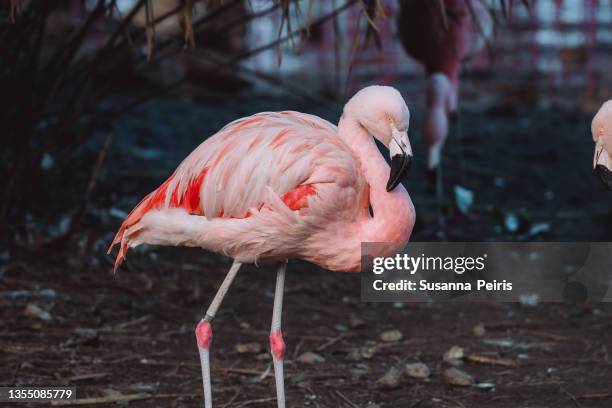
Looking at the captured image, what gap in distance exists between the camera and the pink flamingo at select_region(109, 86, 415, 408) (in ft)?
11.4

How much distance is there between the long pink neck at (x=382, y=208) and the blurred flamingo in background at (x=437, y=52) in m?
3.34

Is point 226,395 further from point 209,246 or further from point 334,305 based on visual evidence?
point 334,305

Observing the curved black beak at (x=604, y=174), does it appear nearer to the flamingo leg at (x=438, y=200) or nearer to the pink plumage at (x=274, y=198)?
the pink plumage at (x=274, y=198)

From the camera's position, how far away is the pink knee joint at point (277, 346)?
3.84 meters

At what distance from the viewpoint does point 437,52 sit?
7250 mm

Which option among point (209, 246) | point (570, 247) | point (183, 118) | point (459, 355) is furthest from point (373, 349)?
point (183, 118)

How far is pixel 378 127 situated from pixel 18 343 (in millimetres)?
2161

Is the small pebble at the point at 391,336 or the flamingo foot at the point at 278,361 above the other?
the small pebble at the point at 391,336

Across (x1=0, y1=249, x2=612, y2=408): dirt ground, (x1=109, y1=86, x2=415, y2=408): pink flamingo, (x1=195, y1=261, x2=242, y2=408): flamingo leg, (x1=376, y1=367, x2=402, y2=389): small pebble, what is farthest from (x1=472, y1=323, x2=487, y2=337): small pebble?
(x1=195, y1=261, x2=242, y2=408): flamingo leg

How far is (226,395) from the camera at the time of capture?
166 inches

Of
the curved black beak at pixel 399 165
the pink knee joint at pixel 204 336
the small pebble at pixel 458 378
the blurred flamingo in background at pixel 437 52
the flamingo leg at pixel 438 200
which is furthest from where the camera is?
the blurred flamingo in background at pixel 437 52

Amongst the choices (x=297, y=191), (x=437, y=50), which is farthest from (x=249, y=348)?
(x=437, y=50)

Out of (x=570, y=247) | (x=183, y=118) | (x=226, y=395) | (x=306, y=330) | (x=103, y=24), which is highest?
(x=103, y=24)

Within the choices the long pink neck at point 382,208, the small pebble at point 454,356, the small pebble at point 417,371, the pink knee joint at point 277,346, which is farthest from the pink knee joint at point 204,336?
the small pebble at point 454,356
